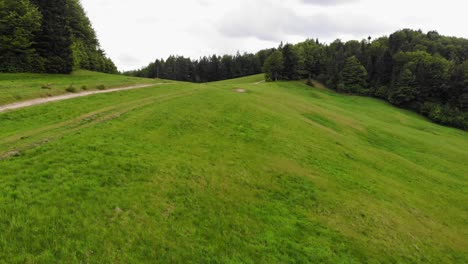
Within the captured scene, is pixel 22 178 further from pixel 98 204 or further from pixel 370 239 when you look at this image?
pixel 370 239

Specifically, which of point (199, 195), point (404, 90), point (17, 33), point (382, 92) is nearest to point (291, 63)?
point (382, 92)

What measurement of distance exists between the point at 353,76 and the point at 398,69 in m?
14.8

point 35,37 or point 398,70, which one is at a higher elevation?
point 35,37

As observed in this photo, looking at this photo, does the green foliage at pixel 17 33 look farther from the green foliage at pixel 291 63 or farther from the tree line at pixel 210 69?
the tree line at pixel 210 69

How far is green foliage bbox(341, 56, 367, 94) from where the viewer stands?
84125 millimetres

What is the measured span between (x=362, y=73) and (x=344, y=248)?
3379 inches

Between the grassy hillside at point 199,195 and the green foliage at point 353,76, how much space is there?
6486 cm

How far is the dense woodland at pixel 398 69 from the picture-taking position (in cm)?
7312

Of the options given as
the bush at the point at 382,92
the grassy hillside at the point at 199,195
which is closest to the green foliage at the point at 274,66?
the bush at the point at 382,92

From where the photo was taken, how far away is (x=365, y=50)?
95.6 metres

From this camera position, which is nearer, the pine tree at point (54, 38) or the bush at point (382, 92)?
the pine tree at point (54, 38)

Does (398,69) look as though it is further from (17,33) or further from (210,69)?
(17,33)

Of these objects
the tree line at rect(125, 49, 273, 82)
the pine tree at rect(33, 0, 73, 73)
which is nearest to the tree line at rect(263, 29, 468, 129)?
the tree line at rect(125, 49, 273, 82)

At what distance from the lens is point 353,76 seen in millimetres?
84688
